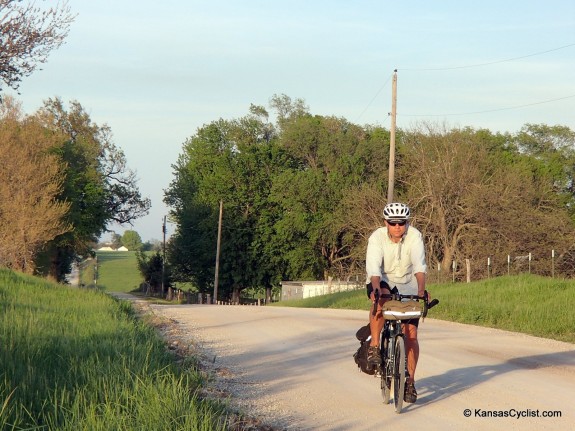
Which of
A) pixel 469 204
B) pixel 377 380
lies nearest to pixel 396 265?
pixel 377 380

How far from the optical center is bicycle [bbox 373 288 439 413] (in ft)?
28.8

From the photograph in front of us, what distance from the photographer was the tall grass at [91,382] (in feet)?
21.5

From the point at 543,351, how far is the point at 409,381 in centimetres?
619

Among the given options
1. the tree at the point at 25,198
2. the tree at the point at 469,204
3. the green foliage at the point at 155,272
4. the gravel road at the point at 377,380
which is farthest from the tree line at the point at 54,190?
the gravel road at the point at 377,380

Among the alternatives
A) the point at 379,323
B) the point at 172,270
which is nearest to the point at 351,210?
the point at 172,270

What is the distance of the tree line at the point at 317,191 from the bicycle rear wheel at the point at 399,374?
43596 millimetres

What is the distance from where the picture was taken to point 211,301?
229 feet

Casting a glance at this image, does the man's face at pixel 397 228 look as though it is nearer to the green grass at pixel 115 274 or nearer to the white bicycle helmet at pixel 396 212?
the white bicycle helmet at pixel 396 212

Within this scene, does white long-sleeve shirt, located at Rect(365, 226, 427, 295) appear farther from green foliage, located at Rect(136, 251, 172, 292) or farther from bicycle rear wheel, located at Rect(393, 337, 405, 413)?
Result: green foliage, located at Rect(136, 251, 172, 292)

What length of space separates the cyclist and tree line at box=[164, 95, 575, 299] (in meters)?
43.1

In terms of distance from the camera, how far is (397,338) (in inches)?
353

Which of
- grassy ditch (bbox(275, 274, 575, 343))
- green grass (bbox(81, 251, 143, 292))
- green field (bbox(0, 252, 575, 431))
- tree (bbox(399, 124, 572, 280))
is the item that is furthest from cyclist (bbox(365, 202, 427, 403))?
green grass (bbox(81, 251, 143, 292))

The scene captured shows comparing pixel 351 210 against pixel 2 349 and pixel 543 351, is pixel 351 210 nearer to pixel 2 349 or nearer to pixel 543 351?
pixel 543 351

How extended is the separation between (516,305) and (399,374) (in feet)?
41.7
